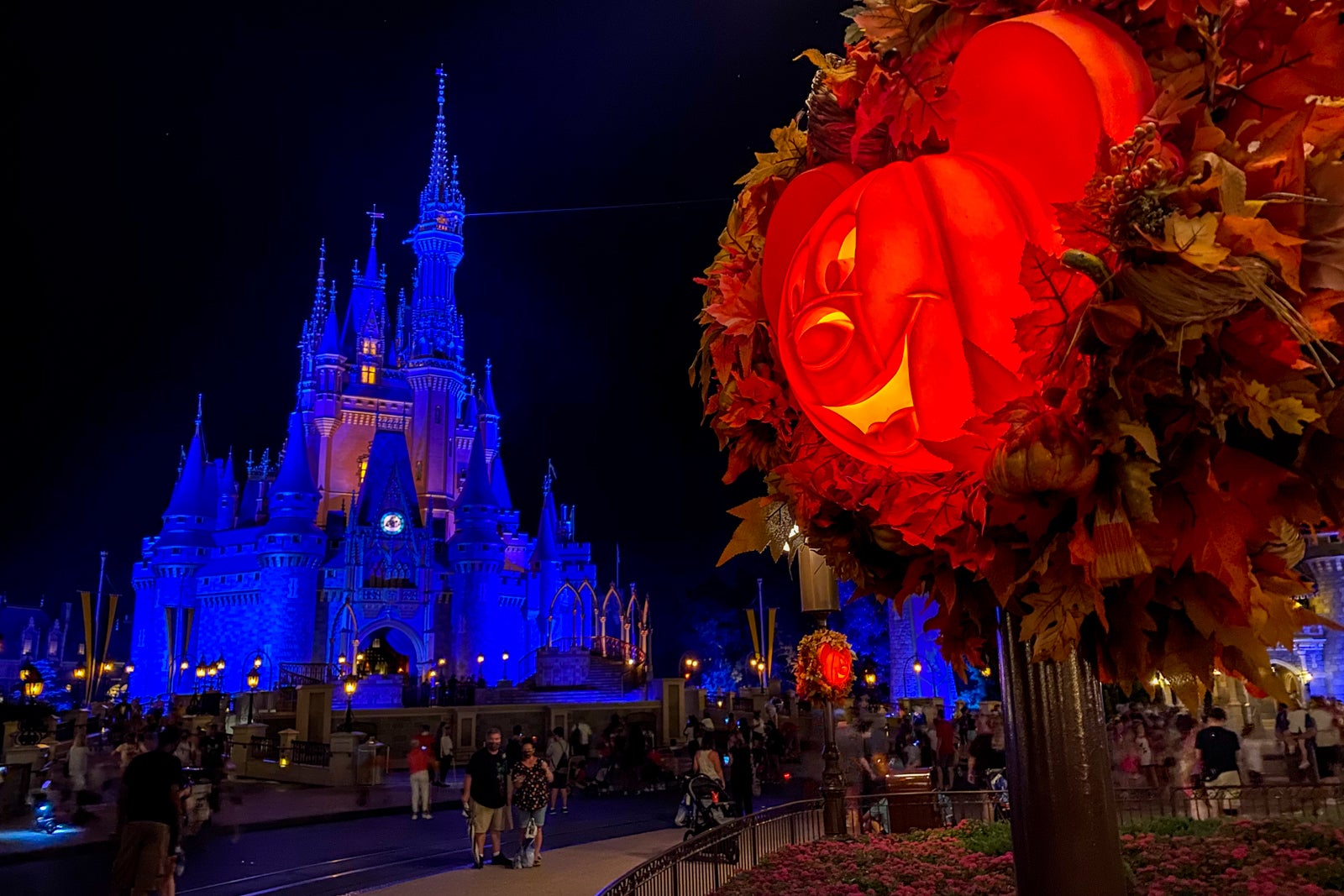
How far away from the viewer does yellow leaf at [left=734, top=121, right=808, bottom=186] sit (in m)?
2.76

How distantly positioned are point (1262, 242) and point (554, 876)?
10642mm

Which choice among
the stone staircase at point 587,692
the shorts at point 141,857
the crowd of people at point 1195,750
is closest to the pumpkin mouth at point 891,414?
the shorts at point 141,857

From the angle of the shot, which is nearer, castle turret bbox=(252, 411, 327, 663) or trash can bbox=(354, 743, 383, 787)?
trash can bbox=(354, 743, 383, 787)

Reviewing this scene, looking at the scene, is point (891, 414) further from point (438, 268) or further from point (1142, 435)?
point (438, 268)

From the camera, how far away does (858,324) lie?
2199 millimetres

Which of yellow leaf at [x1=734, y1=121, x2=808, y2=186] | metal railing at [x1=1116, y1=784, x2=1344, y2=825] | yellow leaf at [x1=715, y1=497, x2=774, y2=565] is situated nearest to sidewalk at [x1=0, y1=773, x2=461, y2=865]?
metal railing at [x1=1116, y1=784, x2=1344, y2=825]

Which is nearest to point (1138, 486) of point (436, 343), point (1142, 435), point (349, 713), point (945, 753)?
point (1142, 435)

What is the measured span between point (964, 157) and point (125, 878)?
325 inches

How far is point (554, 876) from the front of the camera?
10719mm

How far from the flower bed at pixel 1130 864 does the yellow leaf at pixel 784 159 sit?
326 centimetres

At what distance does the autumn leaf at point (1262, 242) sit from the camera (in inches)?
64.2

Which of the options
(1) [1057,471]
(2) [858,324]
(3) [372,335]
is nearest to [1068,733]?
(1) [1057,471]

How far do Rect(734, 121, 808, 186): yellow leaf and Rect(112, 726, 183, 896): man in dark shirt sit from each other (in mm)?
7341

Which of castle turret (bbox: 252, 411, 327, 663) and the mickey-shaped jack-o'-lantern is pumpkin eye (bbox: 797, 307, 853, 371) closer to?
the mickey-shaped jack-o'-lantern
